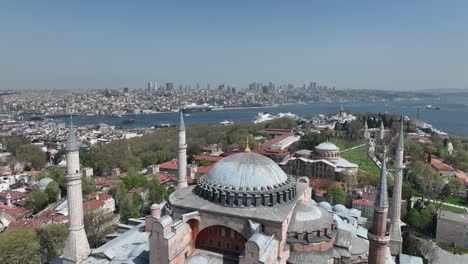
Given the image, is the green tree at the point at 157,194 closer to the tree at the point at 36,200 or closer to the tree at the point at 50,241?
the tree at the point at 50,241

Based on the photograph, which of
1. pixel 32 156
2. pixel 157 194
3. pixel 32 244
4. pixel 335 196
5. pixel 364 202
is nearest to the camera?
pixel 32 244

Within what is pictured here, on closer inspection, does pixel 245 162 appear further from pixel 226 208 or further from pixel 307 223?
pixel 307 223

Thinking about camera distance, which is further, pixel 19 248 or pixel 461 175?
pixel 461 175

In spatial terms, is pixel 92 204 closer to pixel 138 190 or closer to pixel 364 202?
pixel 138 190

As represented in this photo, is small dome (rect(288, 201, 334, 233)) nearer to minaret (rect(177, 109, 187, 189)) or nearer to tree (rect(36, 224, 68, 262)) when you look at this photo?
minaret (rect(177, 109, 187, 189))

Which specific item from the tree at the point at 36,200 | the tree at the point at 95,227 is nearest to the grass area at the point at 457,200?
the tree at the point at 95,227

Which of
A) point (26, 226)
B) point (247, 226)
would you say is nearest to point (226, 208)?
point (247, 226)

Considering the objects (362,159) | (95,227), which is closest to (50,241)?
(95,227)
